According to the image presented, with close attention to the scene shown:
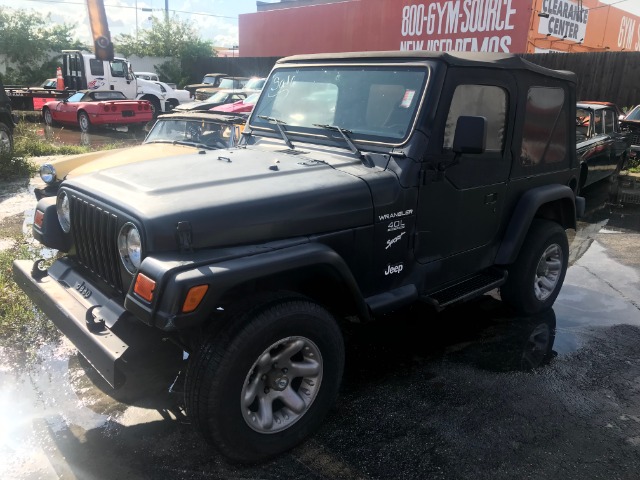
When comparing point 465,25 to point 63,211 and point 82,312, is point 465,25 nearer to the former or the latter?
point 63,211

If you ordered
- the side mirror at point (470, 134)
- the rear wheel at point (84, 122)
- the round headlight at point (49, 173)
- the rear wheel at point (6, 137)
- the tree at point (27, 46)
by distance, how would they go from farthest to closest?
1. the tree at point (27, 46)
2. the rear wheel at point (84, 122)
3. the rear wheel at point (6, 137)
4. the round headlight at point (49, 173)
5. the side mirror at point (470, 134)

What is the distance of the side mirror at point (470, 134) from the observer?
316 centimetres

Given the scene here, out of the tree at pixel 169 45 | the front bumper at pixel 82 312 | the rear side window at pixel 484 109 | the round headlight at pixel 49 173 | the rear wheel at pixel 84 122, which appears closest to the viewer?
the front bumper at pixel 82 312

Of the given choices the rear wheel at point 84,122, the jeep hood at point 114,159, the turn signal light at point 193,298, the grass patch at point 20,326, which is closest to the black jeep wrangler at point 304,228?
the turn signal light at point 193,298

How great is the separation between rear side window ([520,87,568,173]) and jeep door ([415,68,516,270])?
0.89 feet

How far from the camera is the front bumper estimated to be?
254 centimetres

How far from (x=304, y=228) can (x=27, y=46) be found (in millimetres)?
37654

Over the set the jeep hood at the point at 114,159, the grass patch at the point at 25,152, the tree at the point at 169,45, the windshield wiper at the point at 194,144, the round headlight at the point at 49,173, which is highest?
the tree at the point at 169,45

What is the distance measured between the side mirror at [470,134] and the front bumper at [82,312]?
2136 mm

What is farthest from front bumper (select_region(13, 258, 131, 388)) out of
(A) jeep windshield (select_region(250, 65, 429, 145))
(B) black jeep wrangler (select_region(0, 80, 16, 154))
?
(B) black jeep wrangler (select_region(0, 80, 16, 154))

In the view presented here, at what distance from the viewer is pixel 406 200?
333 cm

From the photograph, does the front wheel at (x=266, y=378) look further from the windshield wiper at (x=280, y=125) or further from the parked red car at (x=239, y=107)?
the parked red car at (x=239, y=107)

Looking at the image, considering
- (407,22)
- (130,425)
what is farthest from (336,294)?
(407,22)

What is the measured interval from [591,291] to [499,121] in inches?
101
